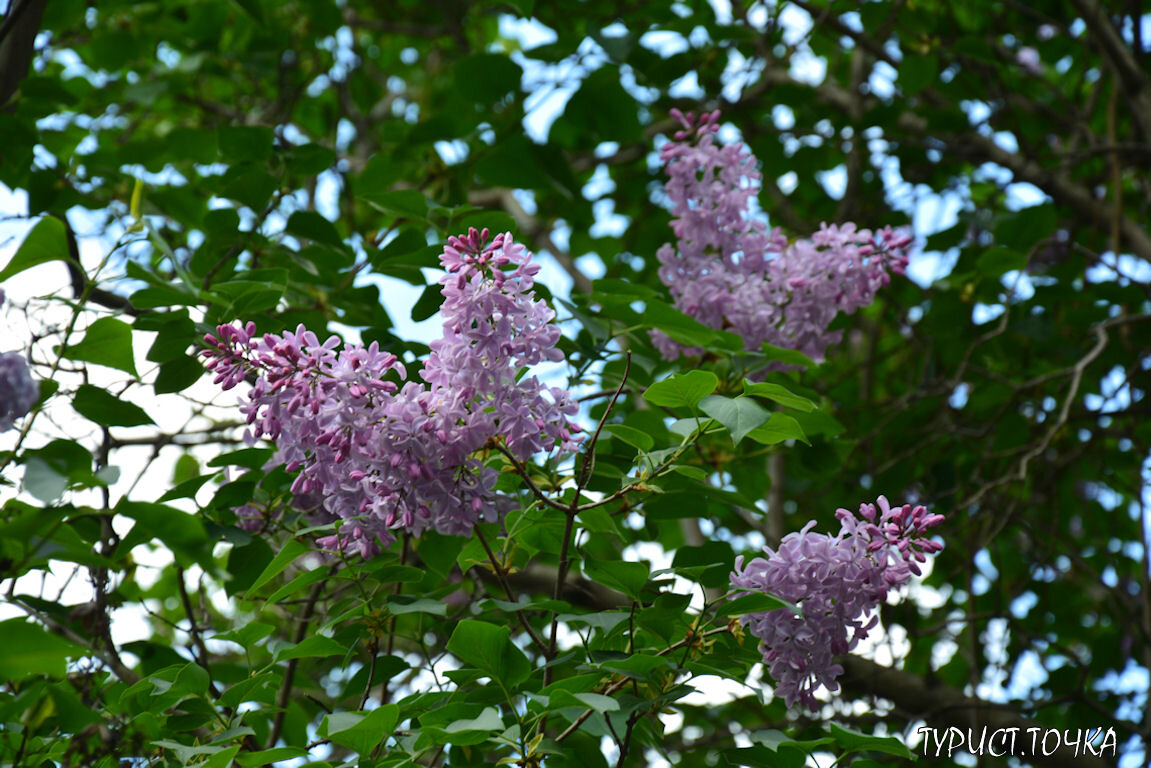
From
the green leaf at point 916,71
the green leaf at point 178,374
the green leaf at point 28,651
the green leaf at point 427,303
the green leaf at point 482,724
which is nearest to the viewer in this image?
the green leaf at point 28,651

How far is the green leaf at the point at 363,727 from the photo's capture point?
124cm

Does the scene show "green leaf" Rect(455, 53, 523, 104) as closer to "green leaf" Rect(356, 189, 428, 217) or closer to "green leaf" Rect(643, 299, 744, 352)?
"green leaf" Rect(356, 189, 428, 217)

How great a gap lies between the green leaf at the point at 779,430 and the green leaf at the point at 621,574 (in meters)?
0.24

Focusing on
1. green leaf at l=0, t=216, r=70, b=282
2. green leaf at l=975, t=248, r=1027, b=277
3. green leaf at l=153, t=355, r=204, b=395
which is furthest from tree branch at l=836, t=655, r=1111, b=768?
green leaf at l=0, t=216, r=70, b=282

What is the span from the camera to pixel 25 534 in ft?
3.08

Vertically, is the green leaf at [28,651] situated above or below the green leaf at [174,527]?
below

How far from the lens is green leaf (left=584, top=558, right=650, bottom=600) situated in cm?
139

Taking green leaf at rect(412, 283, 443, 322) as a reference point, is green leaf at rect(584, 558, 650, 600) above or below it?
below

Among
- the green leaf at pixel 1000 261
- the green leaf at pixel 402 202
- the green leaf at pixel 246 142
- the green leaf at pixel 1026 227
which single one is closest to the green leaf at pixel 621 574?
the green leaf at pixel 402 202

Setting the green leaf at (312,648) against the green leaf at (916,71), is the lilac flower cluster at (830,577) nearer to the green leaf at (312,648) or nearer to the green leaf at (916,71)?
the green leaf at (312,648)

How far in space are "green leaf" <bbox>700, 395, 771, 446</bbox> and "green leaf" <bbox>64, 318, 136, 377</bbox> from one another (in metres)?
0.75

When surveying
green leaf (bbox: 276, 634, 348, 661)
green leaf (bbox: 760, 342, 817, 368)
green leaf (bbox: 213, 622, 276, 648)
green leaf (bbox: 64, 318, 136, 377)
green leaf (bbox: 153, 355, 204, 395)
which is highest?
green leaf (bbox: 760, 342, 817, 368)

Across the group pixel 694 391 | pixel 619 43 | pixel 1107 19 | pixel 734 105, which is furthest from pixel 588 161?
pixel 694 391

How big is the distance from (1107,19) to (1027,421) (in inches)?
45.2
